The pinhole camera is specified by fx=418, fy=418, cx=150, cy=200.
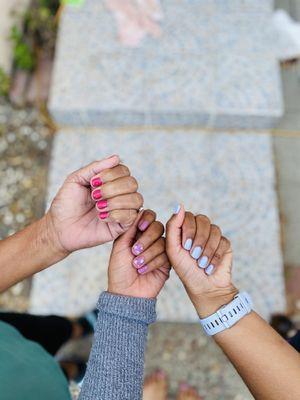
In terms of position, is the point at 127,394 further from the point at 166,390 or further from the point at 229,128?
the point at 229,128

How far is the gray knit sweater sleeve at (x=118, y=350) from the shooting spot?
3.90 feet

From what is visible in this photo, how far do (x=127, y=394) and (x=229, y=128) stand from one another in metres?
2.21

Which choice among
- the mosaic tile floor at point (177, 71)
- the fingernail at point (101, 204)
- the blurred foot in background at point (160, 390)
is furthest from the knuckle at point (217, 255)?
the mosaic tile floor at point (177, 71)

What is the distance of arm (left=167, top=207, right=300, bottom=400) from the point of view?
48.8 inches

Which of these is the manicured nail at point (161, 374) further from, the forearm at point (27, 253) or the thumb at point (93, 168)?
the thumb at point (93, 168)

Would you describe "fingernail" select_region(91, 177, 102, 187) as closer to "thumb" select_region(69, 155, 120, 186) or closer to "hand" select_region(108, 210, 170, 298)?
"thumb" select_region(69, 155, 120, 186)

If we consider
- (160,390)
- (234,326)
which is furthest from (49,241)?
(160,390)

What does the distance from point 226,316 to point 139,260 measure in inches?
13.7

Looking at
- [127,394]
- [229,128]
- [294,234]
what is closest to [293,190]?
[294,234]

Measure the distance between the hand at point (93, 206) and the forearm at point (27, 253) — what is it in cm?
3

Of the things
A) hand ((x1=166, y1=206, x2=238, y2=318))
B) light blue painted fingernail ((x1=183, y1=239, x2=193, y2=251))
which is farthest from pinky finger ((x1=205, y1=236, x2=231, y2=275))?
light blue painted fingernail ((x1=183, y1=239, x2=193, y2=251))

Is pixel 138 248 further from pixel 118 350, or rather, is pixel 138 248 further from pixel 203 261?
pixel 118 350

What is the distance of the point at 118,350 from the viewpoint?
4.09 feet

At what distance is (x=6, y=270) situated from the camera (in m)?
1.53
